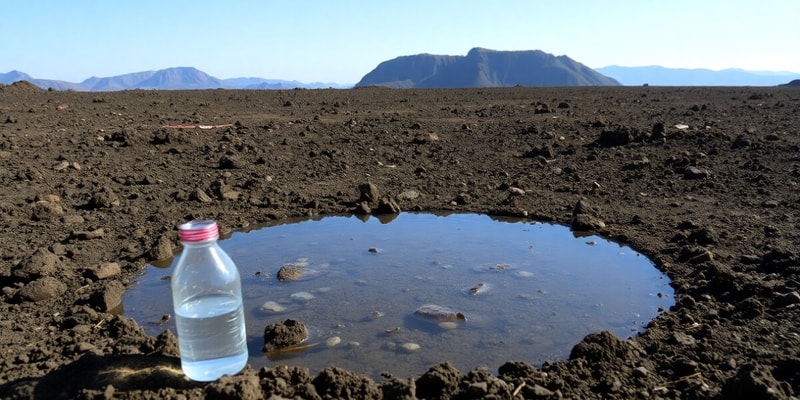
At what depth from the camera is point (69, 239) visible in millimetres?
→ 5297

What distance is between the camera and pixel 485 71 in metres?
157

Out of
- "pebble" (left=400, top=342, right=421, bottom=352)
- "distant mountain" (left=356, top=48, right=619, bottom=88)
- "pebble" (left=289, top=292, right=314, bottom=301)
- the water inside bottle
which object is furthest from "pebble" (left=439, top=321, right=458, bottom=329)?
"distant mountain" (left=356, top=48, right=619, bottom=88)

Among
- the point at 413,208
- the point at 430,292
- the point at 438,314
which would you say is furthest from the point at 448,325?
the point at 413,208

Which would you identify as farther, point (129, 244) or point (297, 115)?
point (297, 115)

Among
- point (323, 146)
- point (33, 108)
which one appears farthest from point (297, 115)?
point (33, 108)

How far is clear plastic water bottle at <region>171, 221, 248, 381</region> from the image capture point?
8.85ft

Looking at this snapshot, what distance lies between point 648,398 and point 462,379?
2.80 feet

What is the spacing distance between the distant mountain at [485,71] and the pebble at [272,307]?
13739cm

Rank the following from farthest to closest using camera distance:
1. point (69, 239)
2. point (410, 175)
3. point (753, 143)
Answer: point (753, 143) < point (410, 175) < point (69, 239)

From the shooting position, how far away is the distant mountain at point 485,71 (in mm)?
148125

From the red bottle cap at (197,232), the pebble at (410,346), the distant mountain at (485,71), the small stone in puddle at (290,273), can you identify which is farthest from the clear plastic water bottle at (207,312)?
the distant mountain at (485,71)

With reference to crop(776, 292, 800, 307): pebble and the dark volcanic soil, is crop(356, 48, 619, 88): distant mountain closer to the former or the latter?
the dark volcanic soil

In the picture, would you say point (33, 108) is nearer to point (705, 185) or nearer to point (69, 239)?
point (69, 239)

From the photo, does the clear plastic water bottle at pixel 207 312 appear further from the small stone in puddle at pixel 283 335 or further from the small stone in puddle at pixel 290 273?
the small stone in puddle at pixel 290 273
